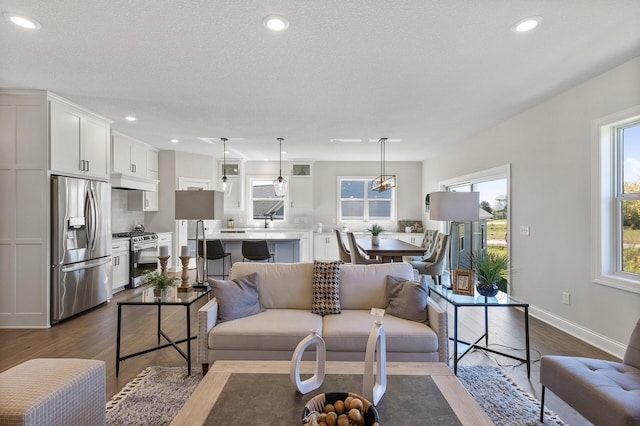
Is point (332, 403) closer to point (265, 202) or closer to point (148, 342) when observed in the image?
point (148, 342)

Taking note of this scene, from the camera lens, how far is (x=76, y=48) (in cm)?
267

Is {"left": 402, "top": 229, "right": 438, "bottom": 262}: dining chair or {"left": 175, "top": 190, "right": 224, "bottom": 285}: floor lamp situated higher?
{"left": 175, "top": 190, "right": 224, "bottom": 285}: floor lamp

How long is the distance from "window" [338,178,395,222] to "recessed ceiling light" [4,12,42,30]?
261 inches

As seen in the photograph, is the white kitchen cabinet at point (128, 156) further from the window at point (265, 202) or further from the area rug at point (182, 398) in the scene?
the area rug at point (182, 398)

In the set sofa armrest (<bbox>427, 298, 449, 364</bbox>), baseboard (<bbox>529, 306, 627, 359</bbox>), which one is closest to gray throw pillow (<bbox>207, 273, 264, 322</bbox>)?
sofa armrest (<bbox>427, 298, 449, 364</bbox>)

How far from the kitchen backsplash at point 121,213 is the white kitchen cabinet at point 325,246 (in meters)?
3.89

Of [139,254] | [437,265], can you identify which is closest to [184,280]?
[139,254]

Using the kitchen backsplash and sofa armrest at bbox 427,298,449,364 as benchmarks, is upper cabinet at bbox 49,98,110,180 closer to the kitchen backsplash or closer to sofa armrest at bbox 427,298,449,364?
the kitchen backsplash

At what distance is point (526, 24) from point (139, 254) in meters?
6.11

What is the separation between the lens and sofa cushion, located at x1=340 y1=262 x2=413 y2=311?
9.50 feet

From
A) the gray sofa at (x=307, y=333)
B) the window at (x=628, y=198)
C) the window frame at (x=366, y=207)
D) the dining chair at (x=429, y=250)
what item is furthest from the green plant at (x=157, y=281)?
the window frame at (x=366, y=207)

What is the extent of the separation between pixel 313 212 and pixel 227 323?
19.3 ft

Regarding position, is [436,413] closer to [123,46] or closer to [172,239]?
[123,46]

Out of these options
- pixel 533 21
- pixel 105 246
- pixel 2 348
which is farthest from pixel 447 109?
pixel 2 348
